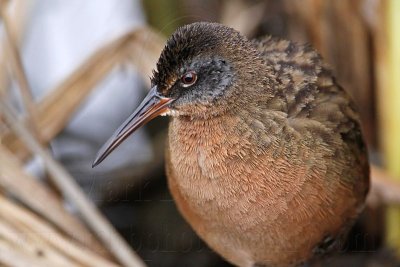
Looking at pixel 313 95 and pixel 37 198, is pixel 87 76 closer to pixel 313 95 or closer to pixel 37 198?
pixel 37 198

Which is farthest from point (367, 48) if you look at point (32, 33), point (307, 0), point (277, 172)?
point (32, 33)

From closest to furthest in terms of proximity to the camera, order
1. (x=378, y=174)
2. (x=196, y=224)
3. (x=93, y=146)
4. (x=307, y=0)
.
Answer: (x=196, y=224) < (x=378, y=174) < (x=307, y=0) < (x=93, y=146)

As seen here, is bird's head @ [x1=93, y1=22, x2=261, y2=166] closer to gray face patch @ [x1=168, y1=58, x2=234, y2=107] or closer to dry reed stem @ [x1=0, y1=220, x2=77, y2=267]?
gray face patch @ [x1=168, y1=58, x2=234, y2=107]

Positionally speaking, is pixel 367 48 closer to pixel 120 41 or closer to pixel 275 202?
pixel 120 41

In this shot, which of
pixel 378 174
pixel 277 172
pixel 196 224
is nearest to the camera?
pixel 277 172

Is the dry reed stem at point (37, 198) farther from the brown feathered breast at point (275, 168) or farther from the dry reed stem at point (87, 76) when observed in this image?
the brown feathered breast at point (275, 168)

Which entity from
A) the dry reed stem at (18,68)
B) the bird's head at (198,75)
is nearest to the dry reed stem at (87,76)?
the dry reed stem at (18,68)

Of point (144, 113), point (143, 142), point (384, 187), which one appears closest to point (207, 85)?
point (144, 113)

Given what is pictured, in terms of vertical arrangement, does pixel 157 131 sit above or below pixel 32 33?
below
